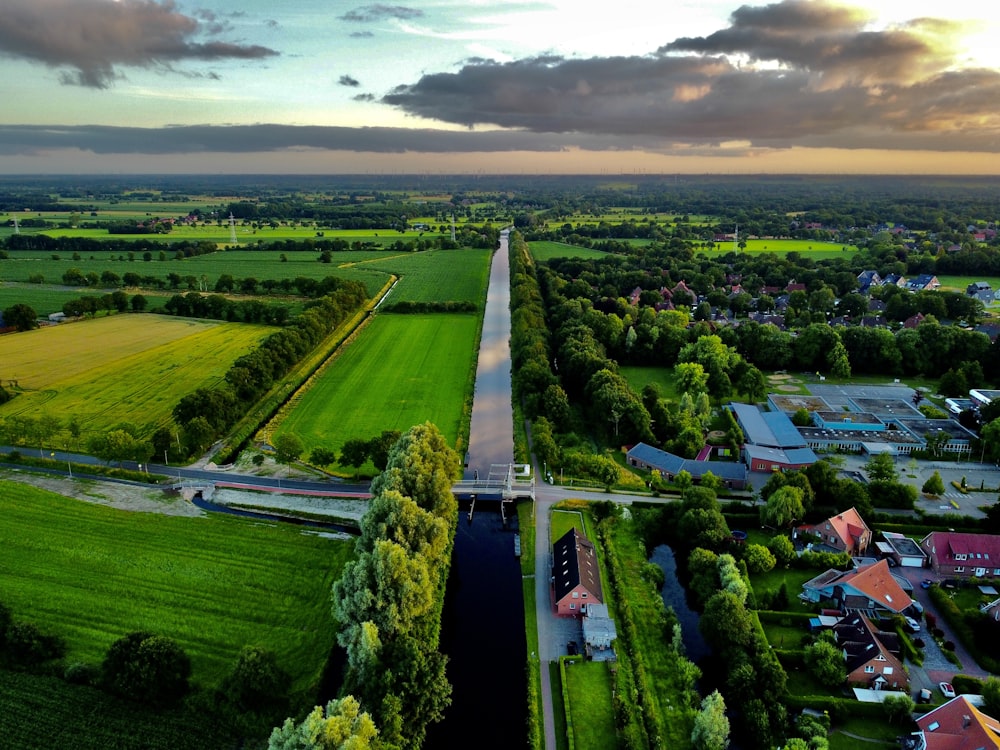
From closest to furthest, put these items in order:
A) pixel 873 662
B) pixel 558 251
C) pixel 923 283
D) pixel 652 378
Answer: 1. pixel 873 662
2. pixel 652 378
3. pixel 923 283
4. pixel 558 251

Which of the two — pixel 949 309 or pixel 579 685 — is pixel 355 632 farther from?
pixel 949 309

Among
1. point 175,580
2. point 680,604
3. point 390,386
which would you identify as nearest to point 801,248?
point 390,386

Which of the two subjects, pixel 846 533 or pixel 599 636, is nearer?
pixel 599 636

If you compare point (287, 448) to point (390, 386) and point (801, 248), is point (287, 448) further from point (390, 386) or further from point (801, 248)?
point (801, 248)

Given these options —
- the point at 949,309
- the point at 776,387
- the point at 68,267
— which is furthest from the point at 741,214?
the point at 68,267

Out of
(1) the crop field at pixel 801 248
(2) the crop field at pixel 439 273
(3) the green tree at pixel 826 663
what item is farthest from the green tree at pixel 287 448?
(1) the crop field at pixel 801 248
